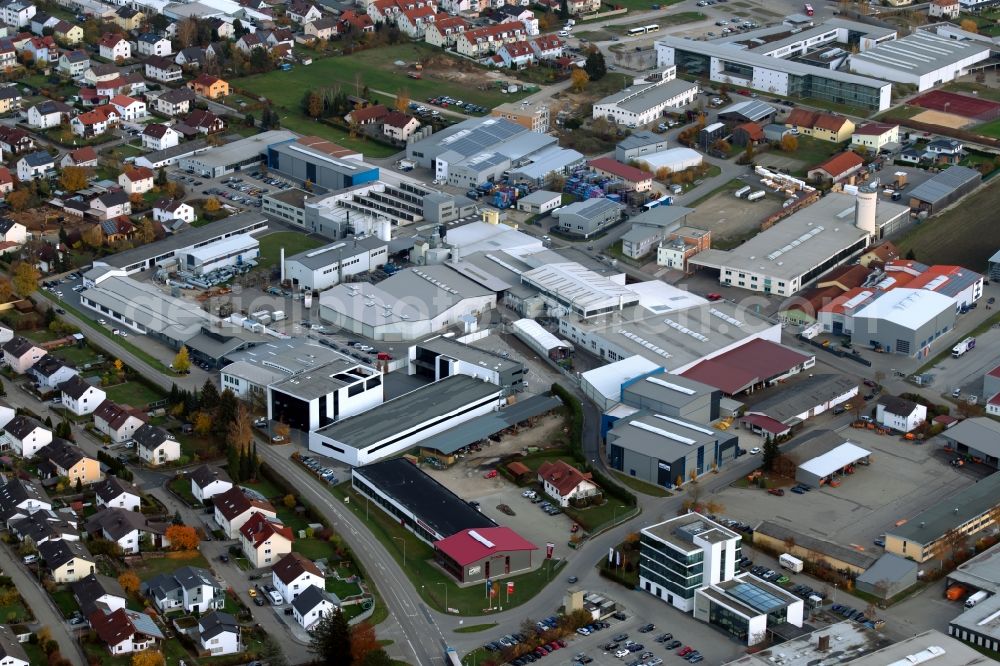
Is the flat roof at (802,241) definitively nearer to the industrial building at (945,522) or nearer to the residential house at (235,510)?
the industrial building at (945,522)

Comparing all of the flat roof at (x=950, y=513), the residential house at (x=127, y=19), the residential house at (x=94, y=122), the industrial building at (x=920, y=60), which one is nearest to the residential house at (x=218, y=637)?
the flat roof at (x=950, y=513)

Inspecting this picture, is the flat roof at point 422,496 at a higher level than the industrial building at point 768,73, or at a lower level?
lower

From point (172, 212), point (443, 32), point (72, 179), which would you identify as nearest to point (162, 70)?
point (443, 32)

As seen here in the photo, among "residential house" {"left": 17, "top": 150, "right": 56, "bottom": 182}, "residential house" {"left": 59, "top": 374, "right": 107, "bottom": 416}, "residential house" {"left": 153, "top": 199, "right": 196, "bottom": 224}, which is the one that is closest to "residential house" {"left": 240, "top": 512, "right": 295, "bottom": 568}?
"residential house" {"left": 59, "top": 374, "right": 107, "bottom": 416}

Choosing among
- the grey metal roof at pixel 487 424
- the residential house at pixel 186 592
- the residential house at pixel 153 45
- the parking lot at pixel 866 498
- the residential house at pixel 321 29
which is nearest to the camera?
the residential house at pixel 186 592

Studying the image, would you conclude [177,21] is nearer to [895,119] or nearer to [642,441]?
[895,119]

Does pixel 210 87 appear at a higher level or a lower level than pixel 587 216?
higher

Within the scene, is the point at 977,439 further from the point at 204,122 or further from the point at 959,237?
the point at 204,122
